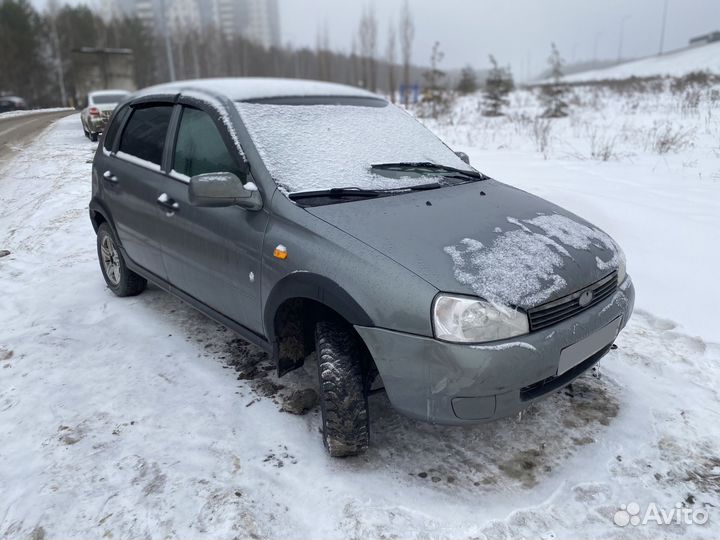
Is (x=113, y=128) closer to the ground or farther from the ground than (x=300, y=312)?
farther from the ground

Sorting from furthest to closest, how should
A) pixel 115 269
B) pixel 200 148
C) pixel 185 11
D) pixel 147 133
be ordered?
pixel 185 11 → pixel 115 269 → pixel 147 133 → pixel 200 148

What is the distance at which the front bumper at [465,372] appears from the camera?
6.68 ft

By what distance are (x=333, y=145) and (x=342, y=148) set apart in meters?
0.06

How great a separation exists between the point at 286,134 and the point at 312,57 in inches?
3367

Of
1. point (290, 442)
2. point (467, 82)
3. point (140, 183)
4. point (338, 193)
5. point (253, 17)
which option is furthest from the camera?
point (253, 17)

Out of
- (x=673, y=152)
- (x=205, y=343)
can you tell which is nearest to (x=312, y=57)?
(x=673, y=152)

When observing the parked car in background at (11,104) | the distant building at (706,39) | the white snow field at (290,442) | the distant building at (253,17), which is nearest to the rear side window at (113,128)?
the white snow field at (290,442)

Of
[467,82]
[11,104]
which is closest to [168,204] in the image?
[11,104]

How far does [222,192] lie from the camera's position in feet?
8.42

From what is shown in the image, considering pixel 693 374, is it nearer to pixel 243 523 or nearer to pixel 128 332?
pixel 243 523

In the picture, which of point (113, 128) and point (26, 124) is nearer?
point (113, 128)

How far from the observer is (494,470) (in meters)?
2.38

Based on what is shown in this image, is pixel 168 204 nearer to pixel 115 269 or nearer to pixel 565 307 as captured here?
→ pixel 115 269

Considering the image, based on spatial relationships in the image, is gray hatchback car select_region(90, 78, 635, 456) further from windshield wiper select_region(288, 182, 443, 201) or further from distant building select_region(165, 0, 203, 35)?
distant building select_region(165, 0, 203, 35)
